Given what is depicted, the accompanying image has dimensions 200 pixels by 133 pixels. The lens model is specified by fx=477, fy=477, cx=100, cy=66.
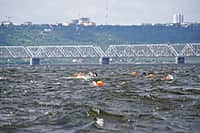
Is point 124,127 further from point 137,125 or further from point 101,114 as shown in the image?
point 101,114

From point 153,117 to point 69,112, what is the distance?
5.72m

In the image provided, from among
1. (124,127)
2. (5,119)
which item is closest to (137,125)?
(124,127)

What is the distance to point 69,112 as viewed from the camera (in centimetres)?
3116

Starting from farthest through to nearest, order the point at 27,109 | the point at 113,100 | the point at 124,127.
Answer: the point at 113,100, the point at 27,109, the point at 124,127

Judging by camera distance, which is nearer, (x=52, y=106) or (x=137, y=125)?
(x=137, y=125)

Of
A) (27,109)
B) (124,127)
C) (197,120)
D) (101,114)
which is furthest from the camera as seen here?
(27,109)

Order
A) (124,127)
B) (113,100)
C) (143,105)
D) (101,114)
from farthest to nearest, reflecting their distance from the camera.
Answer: (113,100)
(143,105)
(101,114)
(124,127)

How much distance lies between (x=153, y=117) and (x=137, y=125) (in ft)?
9.69

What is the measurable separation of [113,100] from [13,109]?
997 centimetres

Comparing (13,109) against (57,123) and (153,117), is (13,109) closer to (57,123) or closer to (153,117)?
(57,123)

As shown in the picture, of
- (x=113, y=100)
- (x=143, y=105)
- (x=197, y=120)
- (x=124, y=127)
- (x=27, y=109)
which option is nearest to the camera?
(x=124, y=127)

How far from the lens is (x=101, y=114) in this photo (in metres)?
30.8

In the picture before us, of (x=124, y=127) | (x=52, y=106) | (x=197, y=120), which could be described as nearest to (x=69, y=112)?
(x=52, y=106)

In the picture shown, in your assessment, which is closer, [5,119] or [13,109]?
[5,119]
